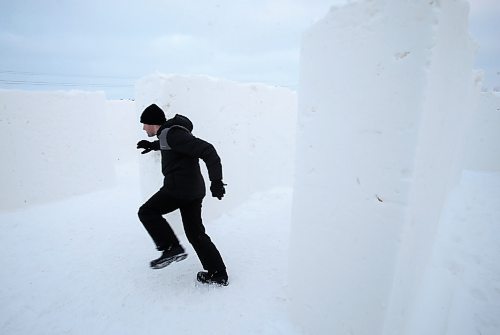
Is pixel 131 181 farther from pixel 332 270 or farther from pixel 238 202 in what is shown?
pixel 332 270

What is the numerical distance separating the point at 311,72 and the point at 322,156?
1.75ft

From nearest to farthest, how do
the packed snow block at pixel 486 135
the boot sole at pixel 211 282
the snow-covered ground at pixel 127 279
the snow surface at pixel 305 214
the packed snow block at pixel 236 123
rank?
1. the snow surface at pixel 305 214
2. the snow-covered ground at pixel 127 279
3. the boot sole at pixel 211 282
4. the packed snow block at pixel 236 123
5. the packed snow block at pixel 486 135

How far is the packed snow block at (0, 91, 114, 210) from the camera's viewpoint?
441cm

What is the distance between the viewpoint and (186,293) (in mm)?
2471

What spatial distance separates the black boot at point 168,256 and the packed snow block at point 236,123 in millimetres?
1090

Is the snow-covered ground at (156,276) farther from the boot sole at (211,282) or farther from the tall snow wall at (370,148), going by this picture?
the tall snow wall at (370,148)

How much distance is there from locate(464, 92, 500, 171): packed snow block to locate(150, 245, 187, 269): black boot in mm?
9107

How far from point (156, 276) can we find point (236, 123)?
Result: 2430 millimetres

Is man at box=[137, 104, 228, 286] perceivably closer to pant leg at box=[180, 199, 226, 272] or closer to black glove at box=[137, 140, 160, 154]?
pant leg at box=[180, 199, 226, 272]

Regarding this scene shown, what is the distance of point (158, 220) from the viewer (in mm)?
2510

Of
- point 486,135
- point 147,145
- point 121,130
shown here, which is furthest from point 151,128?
point 486,135

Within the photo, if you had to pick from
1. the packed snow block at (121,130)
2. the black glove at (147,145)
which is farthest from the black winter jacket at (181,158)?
the packed snow block at (121,130)

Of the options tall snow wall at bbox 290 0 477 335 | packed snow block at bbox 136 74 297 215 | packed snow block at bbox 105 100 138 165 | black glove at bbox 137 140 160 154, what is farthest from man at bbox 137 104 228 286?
packed snow block at bbox 105 100 138 165

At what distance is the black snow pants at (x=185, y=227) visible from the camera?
2447 millimetres
